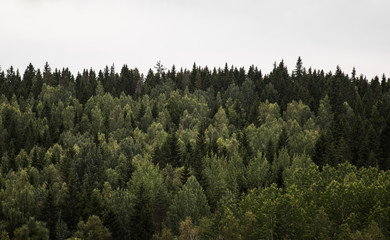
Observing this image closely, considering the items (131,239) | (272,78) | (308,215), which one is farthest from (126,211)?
(272,78)

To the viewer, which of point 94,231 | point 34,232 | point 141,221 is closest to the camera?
point 34,232

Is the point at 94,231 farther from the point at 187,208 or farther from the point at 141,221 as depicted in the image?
the point at 187,208

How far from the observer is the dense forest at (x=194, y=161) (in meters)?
56.3

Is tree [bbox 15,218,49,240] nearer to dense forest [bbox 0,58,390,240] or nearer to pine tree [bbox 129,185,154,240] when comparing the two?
dense forest [bbox 0,58,390,240]

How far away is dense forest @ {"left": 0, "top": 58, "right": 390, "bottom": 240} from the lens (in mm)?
56312

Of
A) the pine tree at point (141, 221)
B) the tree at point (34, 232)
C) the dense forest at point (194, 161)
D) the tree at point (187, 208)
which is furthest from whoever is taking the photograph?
the tree at point (187, 208)

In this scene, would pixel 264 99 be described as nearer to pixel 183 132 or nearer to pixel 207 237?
pixel 183 132

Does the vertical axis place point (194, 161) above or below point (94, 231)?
above

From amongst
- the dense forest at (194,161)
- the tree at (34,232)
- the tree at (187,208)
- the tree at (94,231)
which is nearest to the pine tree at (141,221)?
the dense forest at (194,161)

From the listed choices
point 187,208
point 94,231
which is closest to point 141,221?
point 94,231

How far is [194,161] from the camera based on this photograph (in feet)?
333

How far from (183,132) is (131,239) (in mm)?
73879

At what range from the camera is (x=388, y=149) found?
9419 cm

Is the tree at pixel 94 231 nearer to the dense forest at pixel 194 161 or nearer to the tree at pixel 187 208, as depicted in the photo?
the dense forest at pixel 194 161
